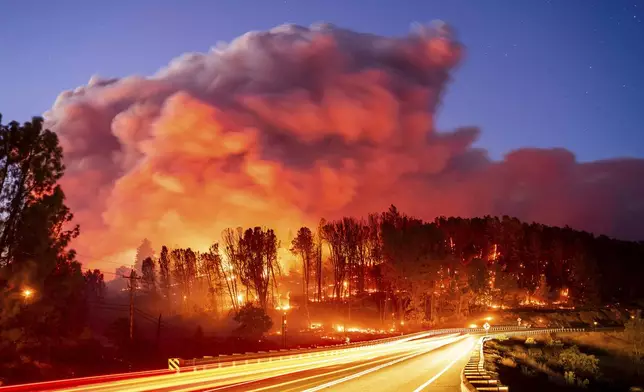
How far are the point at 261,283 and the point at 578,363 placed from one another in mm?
56458

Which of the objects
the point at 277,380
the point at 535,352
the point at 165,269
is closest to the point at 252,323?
the point at 535,352

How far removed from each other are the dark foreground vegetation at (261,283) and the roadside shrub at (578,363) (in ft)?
102

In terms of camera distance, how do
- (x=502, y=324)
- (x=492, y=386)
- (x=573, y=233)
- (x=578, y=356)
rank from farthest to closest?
1. (x=573, y=233)
2. (x=502, y=324)
3. (x=578, y=356)
4. (x=492, y=386)

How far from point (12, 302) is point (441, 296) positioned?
8061 cm

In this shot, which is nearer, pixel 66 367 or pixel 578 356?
pixel 66 367

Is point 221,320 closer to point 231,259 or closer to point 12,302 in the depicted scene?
point 231,259

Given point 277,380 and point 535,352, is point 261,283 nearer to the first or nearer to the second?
point 535,352

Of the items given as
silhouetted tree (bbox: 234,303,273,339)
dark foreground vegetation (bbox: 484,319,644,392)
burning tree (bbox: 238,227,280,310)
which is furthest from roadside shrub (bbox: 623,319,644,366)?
burning tree (bbox: 238,227,280,310)

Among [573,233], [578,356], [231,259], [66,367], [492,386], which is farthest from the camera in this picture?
[573,233]

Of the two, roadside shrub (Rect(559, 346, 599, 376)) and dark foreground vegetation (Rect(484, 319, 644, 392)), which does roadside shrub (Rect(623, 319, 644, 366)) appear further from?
roadside shrub (Rect(559, 346, 599, 376))

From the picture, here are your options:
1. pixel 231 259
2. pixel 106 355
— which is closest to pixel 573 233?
pixel 231 259

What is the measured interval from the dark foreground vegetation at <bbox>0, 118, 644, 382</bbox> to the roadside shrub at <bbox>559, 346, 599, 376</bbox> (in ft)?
102

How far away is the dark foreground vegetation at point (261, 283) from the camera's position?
35.0 m

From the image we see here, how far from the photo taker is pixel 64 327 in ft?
148
